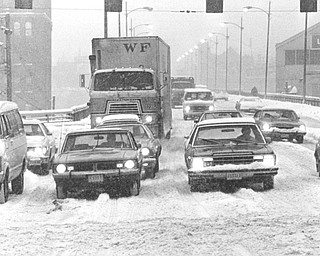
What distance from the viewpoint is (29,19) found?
81500mm

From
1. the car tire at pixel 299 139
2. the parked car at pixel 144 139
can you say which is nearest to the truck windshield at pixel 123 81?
the parked car at pixel 144 139

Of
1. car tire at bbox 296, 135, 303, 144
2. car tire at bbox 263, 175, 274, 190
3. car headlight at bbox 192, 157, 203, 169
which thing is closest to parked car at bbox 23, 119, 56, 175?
car headlight at bbox 192, 157, 203, 169

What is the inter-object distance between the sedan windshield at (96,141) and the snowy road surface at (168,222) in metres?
1.11

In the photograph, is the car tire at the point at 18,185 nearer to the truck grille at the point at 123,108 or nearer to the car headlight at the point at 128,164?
the car headlight at the point at 128,164

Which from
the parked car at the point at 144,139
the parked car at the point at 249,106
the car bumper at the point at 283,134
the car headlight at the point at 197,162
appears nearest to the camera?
the car headlight at the point at 197,162

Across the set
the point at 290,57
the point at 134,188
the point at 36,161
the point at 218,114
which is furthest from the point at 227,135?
the point at 290,57

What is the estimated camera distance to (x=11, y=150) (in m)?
14.8

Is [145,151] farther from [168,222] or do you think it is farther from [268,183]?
[168,222]

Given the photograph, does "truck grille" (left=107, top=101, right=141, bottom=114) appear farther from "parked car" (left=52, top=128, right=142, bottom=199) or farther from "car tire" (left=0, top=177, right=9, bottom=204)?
"car tire" (left=0, top=177, right=9, bottom=204)

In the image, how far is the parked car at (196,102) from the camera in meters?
44.9

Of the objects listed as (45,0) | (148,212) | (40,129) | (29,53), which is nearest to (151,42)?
(40,129)

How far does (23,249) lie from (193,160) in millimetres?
6113

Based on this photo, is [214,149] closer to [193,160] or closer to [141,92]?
[193,160]

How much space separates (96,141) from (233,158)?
9.81 ft
